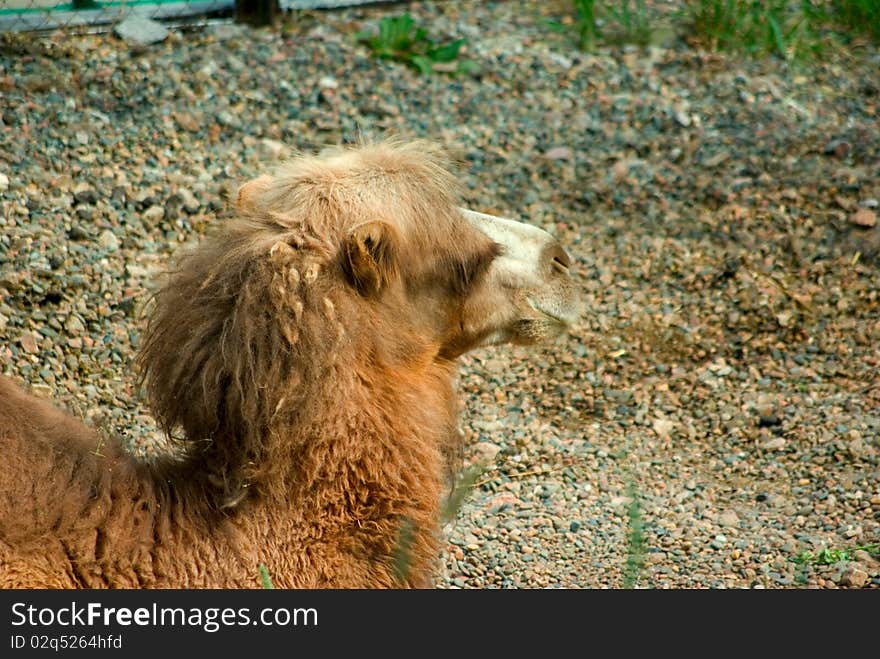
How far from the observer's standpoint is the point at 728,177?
752 cm

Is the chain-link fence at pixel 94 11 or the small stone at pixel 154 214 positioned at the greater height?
the chain-link fence at pixel 94 11

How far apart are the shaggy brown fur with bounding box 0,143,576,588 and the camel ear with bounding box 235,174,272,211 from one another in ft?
0.23

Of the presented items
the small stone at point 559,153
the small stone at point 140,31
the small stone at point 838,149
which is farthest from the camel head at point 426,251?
the small stone at point 140,31

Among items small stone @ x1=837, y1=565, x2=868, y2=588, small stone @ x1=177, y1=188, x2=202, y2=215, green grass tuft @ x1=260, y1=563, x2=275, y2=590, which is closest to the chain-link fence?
small stone @ x1=177, y1=188, x2=202, y2=215

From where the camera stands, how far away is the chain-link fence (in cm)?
775

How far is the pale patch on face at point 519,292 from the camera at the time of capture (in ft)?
13.2

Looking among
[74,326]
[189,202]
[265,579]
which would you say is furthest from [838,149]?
[265,579]

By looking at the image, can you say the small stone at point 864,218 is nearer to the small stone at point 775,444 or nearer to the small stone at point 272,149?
the small stone at point 775,444

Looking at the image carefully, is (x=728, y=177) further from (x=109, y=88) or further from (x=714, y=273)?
(x=109, y=88)

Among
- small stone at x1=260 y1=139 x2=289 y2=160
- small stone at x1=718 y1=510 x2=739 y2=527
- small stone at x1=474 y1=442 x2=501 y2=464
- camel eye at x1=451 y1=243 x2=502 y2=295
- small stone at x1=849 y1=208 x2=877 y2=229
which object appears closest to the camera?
camel eye at x1=451 y1=243 x2=502 y2=295

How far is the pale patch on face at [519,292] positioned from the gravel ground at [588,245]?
0.68 meters

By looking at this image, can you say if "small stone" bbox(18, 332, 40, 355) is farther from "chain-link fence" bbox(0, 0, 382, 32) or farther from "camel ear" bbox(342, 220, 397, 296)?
"chain-link fence" bbox(0, 0, 382, 32)

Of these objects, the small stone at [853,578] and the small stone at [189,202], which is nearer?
the small stone at [853,578]

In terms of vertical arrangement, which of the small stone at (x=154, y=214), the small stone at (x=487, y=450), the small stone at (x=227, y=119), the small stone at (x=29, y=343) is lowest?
the small stone at (x=487, y=450)
